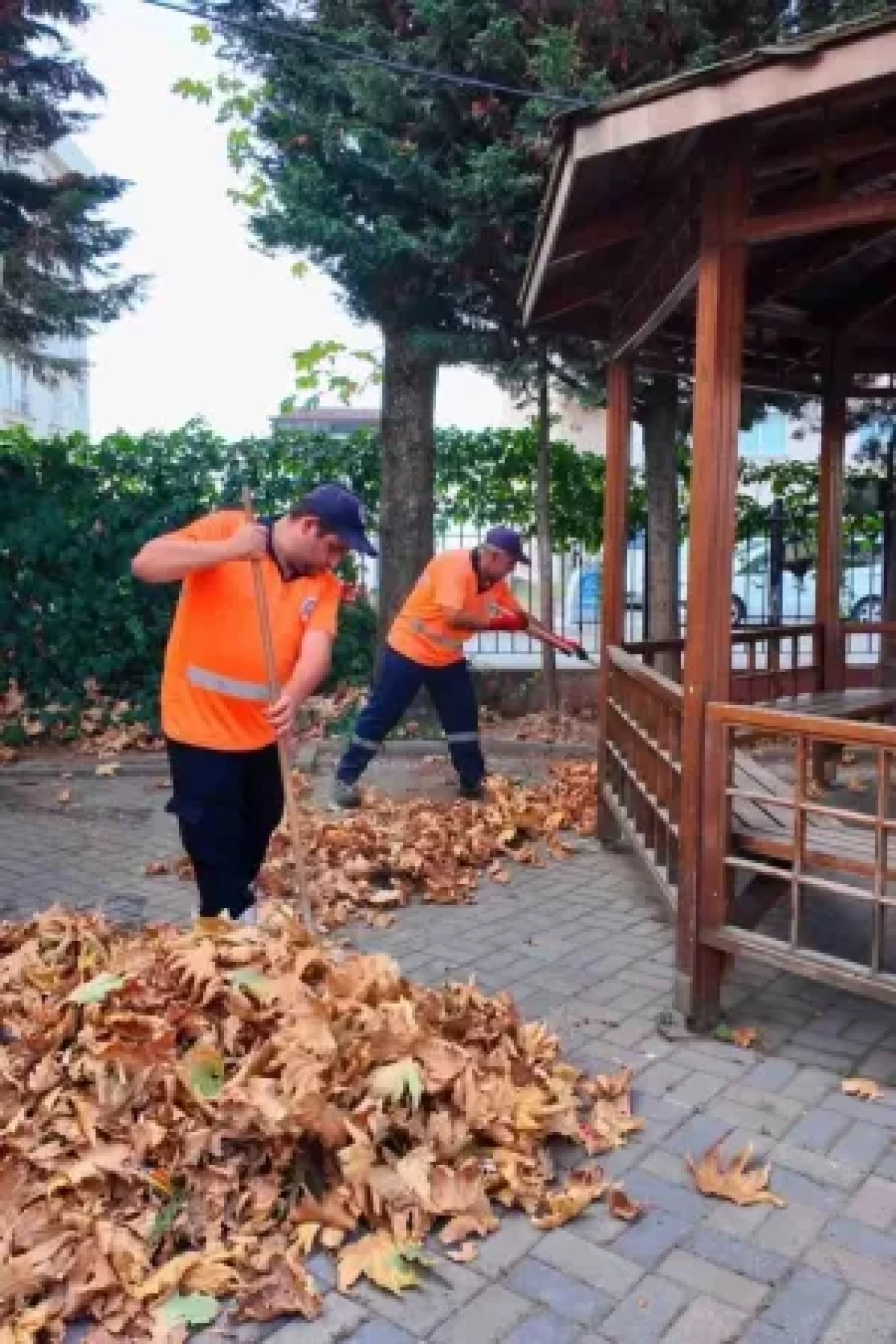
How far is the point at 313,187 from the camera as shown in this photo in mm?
8219

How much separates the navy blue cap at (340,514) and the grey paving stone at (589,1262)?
7.10 ft

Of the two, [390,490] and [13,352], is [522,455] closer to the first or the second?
[390,490]

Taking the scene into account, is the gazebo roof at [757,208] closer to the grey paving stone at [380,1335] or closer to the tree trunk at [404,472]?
the tree trunk at [404,472]

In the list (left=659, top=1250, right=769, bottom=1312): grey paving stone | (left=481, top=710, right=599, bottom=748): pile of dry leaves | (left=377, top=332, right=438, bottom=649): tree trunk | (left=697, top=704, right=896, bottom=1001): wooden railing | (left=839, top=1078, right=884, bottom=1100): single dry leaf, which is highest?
(left=377, top=332, right=438, bottom=649): tree trunk

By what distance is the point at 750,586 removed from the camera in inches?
388

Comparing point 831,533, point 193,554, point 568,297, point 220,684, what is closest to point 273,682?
point 220,684

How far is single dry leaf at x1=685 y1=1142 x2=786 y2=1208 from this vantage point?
116 inches

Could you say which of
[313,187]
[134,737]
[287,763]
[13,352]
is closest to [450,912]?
[287,763]

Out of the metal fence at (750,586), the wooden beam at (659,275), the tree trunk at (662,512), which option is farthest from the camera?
the metal fence at (750,586)

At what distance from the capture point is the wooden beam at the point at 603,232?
482cm

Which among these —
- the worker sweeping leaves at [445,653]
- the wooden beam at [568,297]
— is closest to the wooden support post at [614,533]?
the wooden beam at [568,297]

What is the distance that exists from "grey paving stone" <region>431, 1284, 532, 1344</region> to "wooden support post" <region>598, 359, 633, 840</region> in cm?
382

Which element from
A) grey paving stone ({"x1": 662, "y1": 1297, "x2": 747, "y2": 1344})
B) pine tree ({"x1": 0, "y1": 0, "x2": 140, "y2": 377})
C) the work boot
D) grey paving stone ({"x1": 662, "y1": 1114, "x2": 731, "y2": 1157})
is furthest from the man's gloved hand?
pine tree ({"x1": 0, "y1": 0, "x2": 140, "y2": 377})

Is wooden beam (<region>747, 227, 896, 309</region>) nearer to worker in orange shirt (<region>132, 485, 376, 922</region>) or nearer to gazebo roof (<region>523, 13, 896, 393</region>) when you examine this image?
gazebo roof (<region>523, 13, 896, 393</region>)
